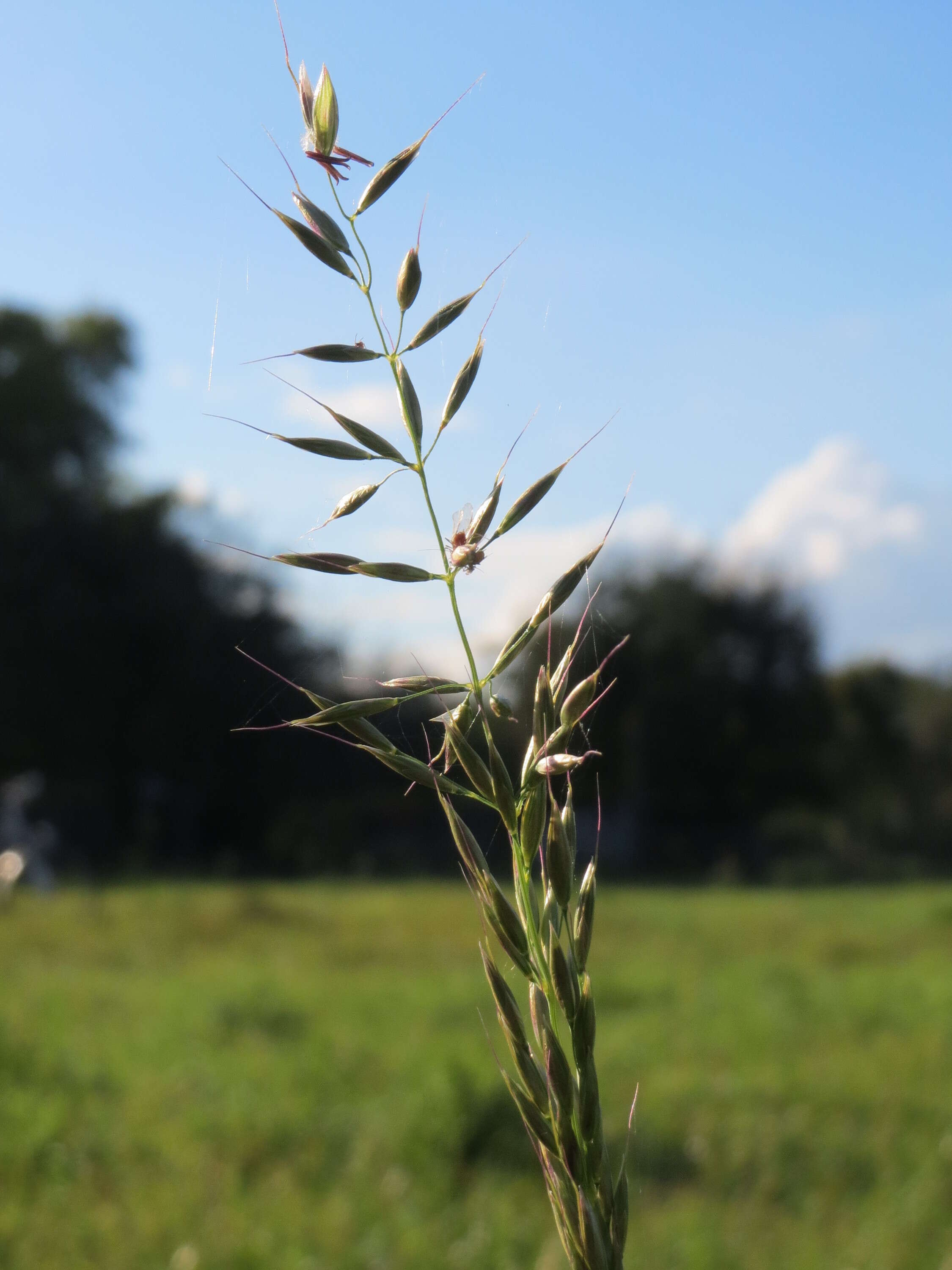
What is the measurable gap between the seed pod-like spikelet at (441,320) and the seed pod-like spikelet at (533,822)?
183 millimetres

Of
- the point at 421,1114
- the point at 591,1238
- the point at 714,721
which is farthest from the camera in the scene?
the point at 714,721

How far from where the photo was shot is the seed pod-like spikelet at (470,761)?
1.47 feet

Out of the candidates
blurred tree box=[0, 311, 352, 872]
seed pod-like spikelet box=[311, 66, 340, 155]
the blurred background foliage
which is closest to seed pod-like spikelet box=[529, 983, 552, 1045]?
seed pod-like spikelet box=[311, 66, 340, 155]

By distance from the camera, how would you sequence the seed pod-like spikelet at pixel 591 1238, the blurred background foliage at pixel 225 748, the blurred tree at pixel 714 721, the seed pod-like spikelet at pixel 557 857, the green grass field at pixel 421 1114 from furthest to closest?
the blurred background foliage at pixel 225 748, the blurred tree at pixel 714 721, the green grass field at pixel 421 1114, the seed pod-like spikelet at pixel 557 857, the seed pod-like spikelet at pixel 591 1238

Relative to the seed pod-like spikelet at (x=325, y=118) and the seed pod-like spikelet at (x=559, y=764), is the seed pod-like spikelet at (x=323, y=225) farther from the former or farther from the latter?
the seed pod-like spikelet at (x=559, y=764)

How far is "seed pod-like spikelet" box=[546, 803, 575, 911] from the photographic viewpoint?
19.7 inches

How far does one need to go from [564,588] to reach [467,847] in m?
0.12

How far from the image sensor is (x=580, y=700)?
47 centimetres

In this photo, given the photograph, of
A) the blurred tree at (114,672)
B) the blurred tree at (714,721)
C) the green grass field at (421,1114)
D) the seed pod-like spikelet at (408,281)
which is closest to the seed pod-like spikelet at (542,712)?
the seed pod-like spikelet at (408,281)

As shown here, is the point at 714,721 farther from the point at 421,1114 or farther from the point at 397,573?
the point at 397,573

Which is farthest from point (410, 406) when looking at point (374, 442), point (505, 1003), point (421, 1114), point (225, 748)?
point (225, 748)

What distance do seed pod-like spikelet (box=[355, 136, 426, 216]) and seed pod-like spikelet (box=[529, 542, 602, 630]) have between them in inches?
6.3

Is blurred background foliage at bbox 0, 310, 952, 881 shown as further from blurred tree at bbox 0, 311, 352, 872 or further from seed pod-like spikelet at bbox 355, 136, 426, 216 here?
seed pod-like spikelet at bbox 355, 136, 426, 216

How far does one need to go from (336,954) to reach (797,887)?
37.4 ft
